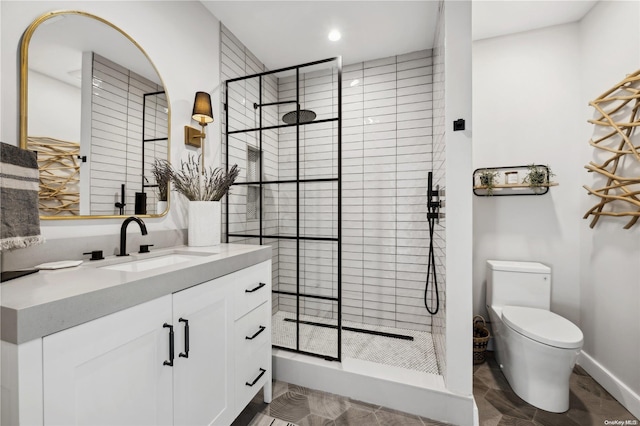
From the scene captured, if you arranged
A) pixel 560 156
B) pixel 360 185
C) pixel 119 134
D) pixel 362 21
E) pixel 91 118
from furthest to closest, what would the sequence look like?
pixel 360 185, pixel 560 156, pixel 362 21, pixel 119 134, pixel 91 118

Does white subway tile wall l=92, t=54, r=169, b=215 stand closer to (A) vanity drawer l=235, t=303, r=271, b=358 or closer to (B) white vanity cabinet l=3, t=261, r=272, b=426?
(B) white vanity cabinet l=3, t=261, r=272, b=426

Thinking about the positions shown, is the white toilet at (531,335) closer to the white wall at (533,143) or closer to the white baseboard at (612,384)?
the white wall at (533,143)

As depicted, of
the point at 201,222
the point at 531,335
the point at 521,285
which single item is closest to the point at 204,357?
the point at 201,222

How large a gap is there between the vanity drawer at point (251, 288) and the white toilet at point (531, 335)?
1.64m

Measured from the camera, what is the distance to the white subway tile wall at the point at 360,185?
2219 mm

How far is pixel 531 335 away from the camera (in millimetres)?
1694

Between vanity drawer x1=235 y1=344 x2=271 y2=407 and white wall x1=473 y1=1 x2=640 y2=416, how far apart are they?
1.87m

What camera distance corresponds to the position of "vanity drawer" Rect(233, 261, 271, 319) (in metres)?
1.38

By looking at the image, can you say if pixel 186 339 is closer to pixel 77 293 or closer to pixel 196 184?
pixel 77 293

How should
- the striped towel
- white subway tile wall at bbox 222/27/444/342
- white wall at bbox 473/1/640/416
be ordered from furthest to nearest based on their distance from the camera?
white subway tile wall at bbox 222/27/444/342 < white wall at bbox 473/1/640/416 < the striped towel

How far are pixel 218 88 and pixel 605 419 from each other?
330 centimetres

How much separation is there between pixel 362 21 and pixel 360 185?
135 cm

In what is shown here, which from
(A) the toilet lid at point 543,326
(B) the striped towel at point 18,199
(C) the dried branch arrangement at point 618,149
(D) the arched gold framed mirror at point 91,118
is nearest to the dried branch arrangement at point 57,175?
(D) the arched gold framed mirror at point 91,118

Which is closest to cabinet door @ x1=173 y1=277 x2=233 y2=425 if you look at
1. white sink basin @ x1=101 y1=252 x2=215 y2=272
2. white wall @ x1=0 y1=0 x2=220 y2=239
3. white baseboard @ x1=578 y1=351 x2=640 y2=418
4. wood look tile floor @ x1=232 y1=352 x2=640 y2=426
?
white sink basin @ x1=101 y1=252 x2=215 y2=272
